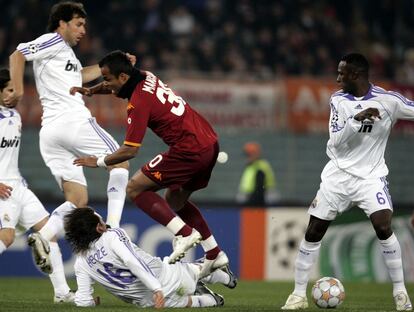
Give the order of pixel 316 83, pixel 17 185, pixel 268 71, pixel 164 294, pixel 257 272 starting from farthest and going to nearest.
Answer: pixel 268 71 < pixel 316 83 < pixel 257 272 < pixel 17 185 < pixel 164 294

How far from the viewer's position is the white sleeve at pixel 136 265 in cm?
891

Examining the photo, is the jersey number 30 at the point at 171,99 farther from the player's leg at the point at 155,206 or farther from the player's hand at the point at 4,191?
the player's hand at the point at 4,191

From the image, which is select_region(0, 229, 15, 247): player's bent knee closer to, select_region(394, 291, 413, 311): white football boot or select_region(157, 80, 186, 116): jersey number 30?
select_region(157, 80, 186, 116): jersey number 30

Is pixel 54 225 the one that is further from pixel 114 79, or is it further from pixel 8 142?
pixel 114 79

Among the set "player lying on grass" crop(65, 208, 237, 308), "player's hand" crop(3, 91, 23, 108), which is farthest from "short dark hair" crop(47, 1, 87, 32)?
"player lying on grass" crop(65, 208, 237, 308)

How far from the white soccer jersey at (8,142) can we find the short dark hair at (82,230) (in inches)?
55.3

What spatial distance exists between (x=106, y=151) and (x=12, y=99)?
43.2 inches

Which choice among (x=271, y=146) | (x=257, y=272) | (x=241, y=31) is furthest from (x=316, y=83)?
(x=257, y=272)

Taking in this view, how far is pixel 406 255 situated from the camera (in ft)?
52.7

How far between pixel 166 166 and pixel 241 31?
12274 mm

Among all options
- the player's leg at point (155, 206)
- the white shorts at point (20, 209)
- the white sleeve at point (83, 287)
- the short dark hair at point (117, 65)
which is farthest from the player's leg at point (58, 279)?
the short dark hair at point (117, 65)

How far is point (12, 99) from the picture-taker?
32.8 ft

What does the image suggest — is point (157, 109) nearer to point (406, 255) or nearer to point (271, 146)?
point (406, 255)

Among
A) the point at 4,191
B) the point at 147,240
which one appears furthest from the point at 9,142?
the point at 147,240
